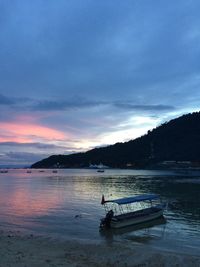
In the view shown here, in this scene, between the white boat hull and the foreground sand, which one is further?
the white boat hull

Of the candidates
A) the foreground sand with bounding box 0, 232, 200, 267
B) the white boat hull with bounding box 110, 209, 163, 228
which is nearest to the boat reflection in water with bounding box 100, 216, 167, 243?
the white boat hull with bounding box 110, 209, 163, 228

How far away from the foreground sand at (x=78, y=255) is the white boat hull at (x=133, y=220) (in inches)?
307

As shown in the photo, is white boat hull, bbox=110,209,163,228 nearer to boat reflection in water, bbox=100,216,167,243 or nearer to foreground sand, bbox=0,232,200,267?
boat reflection in water, bbox=100,216,167,243

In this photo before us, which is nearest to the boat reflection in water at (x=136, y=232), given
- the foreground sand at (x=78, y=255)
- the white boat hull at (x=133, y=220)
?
the white boat hull at (x=133, y=220)

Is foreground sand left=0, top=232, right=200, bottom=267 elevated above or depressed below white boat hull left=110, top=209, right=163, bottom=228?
below

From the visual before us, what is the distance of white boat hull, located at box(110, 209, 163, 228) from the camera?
140 ft

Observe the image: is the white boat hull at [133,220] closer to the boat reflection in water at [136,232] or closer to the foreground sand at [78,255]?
the boat reflection in water at [136,232]

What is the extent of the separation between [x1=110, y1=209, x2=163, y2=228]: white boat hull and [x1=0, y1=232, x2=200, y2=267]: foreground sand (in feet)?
25.6

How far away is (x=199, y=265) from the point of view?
1037 inches

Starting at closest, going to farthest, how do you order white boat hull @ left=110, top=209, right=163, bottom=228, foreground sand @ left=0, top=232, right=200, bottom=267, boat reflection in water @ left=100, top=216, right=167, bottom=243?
foreground sand @ left=0, top=232, right=200, bottom=267, boat reflection in water @ left=100, top=216, right=167, bottom=243, white boat hull @ left=110, top=209, right=163, bottom=228

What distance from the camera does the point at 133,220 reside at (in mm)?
44875

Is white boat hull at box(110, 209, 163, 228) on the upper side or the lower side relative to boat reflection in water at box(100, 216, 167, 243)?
upper

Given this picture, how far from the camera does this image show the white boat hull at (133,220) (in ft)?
140

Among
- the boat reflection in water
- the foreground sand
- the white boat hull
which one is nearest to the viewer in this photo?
the foreground sand
